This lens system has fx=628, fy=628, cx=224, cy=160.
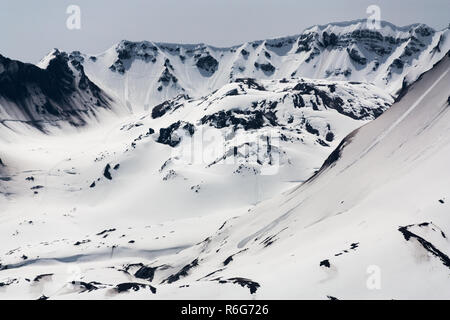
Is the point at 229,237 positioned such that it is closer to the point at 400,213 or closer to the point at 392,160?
the point at 392,160

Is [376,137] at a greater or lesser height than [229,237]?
greater

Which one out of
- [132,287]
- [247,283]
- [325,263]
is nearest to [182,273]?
[132,287]

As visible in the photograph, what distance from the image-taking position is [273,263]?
106562mm

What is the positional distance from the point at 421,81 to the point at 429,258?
88.4 metres

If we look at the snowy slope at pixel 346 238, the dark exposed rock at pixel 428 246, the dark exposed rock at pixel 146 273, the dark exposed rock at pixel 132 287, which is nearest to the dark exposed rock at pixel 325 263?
the snowy slope at pixel 346 238

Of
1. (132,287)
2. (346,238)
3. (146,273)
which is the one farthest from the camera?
(146,273)

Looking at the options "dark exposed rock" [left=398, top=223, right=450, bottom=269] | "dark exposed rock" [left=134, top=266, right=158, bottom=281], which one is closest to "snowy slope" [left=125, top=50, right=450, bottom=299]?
"dark exposed rock" [left=398, top=223, right=450, bottom=269]

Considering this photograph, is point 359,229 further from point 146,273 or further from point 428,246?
point 146,273

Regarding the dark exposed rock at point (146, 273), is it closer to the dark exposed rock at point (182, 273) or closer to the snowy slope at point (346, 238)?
the snowy slope at point (346, 238)

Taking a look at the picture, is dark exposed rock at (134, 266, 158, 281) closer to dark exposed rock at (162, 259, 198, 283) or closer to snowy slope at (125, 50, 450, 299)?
snowy slope at (125, 50, 450, 299)

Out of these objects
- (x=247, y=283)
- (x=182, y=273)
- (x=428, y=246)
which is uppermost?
(x=182, y=273)
